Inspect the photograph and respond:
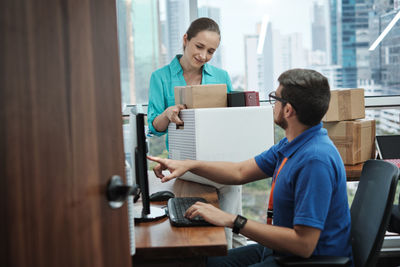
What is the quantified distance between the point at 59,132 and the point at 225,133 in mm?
1259

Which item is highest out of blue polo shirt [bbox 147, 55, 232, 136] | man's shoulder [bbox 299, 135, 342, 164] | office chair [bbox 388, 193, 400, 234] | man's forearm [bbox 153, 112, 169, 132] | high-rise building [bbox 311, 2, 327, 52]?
high-rise building [bbox 311, 2, 327, 52]

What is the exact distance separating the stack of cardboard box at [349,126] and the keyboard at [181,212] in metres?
1.27

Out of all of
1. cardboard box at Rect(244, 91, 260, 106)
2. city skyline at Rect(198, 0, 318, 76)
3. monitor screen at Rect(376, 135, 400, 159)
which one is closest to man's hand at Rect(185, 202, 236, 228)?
cardboard box at Rect(244, 91, 260, 106)

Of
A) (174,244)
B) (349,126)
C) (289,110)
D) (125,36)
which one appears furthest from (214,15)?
(174,244)

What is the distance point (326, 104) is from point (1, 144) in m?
1.13

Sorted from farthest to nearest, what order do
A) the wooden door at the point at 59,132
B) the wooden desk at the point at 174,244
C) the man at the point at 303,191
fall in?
the man at the point at 303,191 → the wooden desk at the point at 174,244 → the wooden door at the point at 59,132

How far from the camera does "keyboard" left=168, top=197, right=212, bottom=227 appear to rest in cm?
136

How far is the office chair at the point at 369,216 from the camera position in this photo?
128cm

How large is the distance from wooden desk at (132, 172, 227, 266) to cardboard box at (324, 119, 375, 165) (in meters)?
1.46

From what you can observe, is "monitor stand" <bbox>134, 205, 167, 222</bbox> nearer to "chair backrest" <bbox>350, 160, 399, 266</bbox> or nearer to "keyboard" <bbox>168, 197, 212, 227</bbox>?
"keyboard" <bbox>168, 197, 212, 227</bbox>

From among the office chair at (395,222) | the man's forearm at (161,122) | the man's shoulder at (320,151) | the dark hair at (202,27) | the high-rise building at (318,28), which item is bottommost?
the office chair at (395,222)

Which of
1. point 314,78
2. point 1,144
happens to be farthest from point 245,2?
point 1,144

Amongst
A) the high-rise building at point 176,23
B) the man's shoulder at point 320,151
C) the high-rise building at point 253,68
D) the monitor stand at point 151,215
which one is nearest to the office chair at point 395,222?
the man's shoulder at point 320,151

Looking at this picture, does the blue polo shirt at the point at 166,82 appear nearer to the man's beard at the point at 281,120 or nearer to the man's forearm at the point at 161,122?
the man's forearm at the point at 161,122
